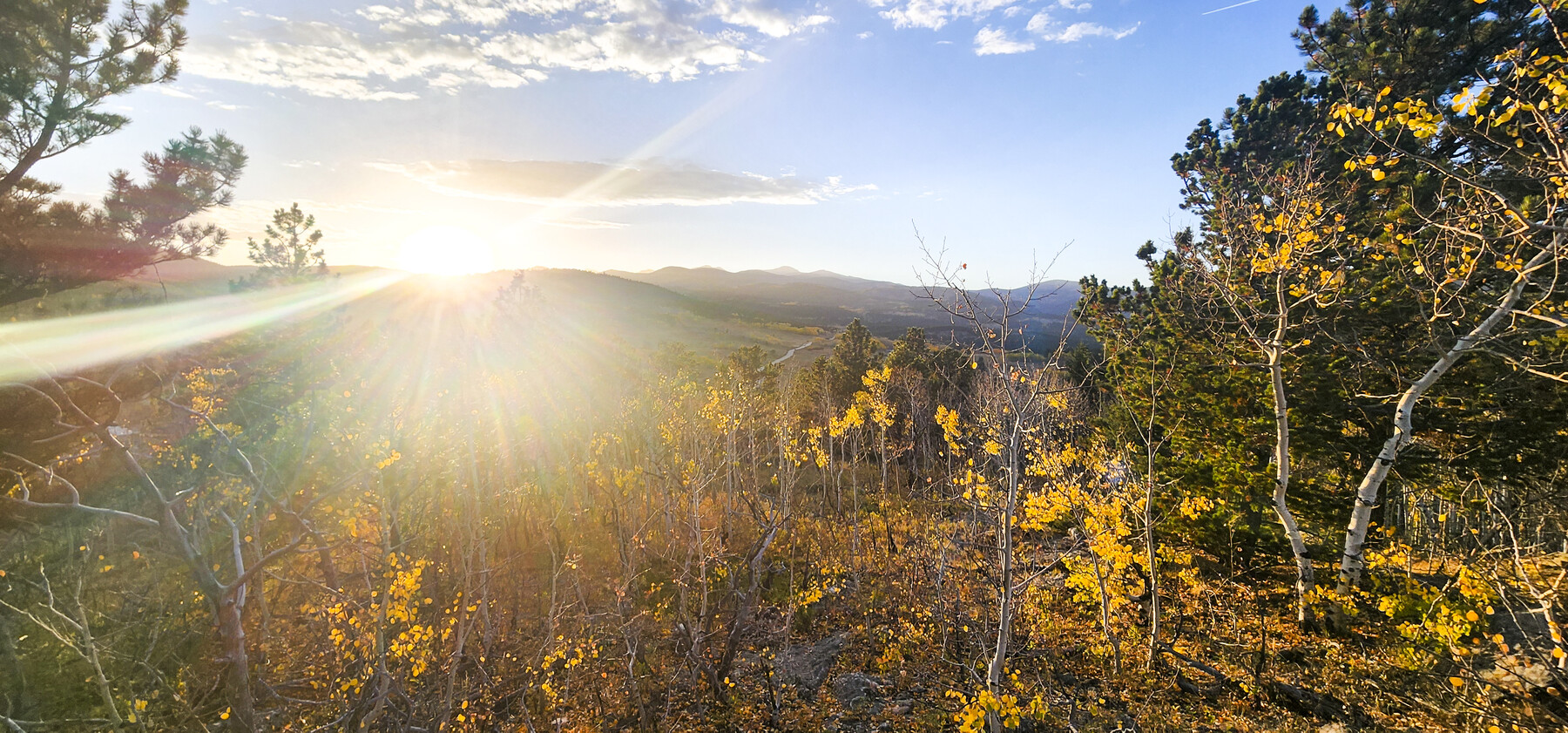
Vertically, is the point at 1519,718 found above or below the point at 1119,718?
above

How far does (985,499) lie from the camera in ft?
32.1

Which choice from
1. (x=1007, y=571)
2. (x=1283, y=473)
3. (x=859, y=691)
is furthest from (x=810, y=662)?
(x=1283, y=473)

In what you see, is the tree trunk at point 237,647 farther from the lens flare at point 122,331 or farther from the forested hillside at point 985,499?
the lens flare at point 122,331

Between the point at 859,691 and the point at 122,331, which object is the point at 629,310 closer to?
the point at 122,331

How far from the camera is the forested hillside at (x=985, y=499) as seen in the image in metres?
9.52

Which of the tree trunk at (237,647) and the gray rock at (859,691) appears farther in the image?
the gray rock at (859,691)

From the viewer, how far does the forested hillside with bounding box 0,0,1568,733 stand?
9.52 m

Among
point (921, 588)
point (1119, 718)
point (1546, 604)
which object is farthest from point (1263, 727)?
point (921, 588)

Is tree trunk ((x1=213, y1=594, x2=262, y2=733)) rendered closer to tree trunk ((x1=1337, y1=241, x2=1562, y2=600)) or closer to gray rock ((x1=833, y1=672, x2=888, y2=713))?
gray rock ((x1=833, y1=672, x2=888, y2=713))

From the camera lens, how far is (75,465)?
14.8 m

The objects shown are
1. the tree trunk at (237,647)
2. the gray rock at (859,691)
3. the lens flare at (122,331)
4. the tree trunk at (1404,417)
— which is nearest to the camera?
the tree trunk at (1404,417)

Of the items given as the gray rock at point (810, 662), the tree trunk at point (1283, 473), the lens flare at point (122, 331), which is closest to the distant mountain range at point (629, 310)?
the lens flare at point (122, 331)

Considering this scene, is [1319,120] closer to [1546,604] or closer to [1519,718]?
[1519,718]

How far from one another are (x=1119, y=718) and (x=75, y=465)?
84.3 ft
